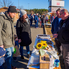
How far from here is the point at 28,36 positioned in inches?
121

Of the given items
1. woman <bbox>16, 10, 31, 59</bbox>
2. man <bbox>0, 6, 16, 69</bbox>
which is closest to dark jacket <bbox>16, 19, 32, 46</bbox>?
woman <bbox>16, 10, 31, 59</bbox>

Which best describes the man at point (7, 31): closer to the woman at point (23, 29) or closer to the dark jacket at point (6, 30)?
the dark jacket at point (6, 30)

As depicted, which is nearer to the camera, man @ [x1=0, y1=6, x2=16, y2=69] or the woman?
man @ [x1=0, y1=6, x2=16, y2=69]

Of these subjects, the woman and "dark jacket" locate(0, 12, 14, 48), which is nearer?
"dark jacket" locate(0, 12, 14, 48)

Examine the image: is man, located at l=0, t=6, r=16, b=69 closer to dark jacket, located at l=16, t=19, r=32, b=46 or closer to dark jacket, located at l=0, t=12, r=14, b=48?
dark jacket, located at l=0, t=12, r=14, b=48

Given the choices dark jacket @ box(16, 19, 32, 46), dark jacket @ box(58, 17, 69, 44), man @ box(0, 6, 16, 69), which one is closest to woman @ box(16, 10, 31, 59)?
dark jacket @ box(16, 19, 32, 46)

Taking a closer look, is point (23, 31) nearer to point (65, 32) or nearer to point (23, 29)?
point (23, 29)

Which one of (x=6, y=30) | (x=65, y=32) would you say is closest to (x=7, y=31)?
(x=6, y=30)

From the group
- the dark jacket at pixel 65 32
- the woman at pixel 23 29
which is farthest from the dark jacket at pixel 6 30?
the dark jacket at pixel 65 32

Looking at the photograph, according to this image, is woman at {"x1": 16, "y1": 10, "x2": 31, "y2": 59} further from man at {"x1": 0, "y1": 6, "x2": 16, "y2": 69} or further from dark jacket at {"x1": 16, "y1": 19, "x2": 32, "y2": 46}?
man at {"x1": 0, "y1": 6, "x2": 16, "y2": 69}

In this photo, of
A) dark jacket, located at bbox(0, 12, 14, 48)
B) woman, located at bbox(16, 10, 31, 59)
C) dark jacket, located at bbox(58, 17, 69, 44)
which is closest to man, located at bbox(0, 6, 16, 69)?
dark jacket, located at bbox(0, 12, 14, 48)

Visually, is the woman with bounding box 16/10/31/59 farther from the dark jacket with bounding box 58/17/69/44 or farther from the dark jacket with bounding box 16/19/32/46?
the dark jacket with bounding box 58/17/69/44

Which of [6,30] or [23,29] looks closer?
[6,30]

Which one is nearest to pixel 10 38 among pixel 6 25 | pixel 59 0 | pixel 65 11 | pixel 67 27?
pixel 6 25
